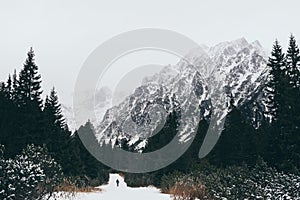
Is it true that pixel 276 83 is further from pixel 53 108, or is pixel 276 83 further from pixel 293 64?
pixel 53 108

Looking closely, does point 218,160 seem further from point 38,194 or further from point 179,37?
point 38,194

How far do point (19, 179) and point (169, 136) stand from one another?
34.7 meters

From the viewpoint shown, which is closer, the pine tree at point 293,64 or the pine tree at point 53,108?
the pine tree at point 293,64

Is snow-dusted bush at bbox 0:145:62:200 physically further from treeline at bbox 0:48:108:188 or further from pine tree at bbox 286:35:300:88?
pine tree at bbox 286:35:300:88

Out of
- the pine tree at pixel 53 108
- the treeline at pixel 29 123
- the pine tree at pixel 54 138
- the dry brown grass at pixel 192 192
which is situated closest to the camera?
the dry brown grass at pixel 192 192

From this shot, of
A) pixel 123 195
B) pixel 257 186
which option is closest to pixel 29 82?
pixel 123 195

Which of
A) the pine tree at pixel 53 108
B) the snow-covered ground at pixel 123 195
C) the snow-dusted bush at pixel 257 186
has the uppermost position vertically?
the pine tree at pixel 53 108

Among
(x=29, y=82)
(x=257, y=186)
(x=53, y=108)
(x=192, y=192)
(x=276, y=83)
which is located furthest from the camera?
(x=53, y=108)

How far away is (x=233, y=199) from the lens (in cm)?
1772

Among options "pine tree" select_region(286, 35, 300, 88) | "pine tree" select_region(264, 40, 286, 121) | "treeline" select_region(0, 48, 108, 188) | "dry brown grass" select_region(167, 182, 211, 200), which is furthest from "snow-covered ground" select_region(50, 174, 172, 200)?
"pine tree" select_region(286, 35, 300, 88)

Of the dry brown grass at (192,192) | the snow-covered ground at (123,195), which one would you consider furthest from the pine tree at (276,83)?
the snow-covered ground at (123,195)

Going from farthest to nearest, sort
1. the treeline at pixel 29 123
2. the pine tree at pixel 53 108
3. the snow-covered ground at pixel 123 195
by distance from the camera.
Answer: the pine tree at pixel 53 108
the treeline at pixel 29 123
the snow-covered ground at pixel 123 195

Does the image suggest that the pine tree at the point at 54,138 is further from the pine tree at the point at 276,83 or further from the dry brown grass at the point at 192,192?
the pine tree at the point at 276,83

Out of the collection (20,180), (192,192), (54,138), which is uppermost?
(54,138)
